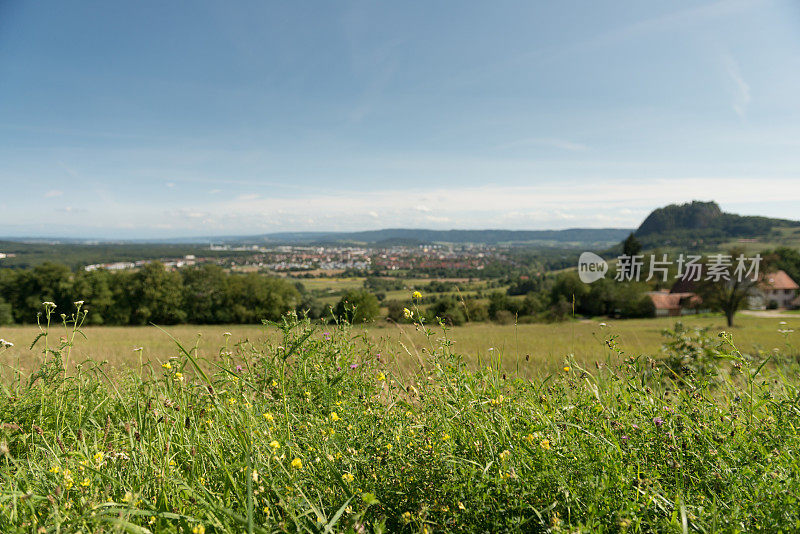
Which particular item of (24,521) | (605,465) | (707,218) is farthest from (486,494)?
(707,218)

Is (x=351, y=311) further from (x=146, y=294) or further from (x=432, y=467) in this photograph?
(x=146, y=294)

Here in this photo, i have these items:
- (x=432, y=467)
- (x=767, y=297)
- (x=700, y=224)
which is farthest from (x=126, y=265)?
(x=700, y=224)

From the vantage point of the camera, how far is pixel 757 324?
37.5m

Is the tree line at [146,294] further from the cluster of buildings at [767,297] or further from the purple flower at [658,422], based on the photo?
the cluster of buildings at [767,297]

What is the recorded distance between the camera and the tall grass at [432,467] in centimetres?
165

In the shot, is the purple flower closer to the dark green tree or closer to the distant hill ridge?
the dark green tree

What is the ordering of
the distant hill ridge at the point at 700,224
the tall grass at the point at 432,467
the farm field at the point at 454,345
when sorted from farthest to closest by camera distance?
the distant hill ridge at the point at 700,224, the farm field at the point at 454,345, the tall grass at the point at 432,467

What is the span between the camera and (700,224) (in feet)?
423

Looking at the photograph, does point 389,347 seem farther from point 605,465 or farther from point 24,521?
point 24,521

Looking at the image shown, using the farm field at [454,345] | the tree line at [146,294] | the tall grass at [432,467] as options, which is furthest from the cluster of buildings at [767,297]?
the tall grass at [432,467]

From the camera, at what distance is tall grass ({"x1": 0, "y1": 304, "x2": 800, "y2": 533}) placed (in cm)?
165

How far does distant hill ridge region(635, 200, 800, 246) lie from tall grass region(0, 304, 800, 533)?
140015 mm

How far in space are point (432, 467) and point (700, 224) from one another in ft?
532

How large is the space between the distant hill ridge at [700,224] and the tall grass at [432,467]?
459 feet
